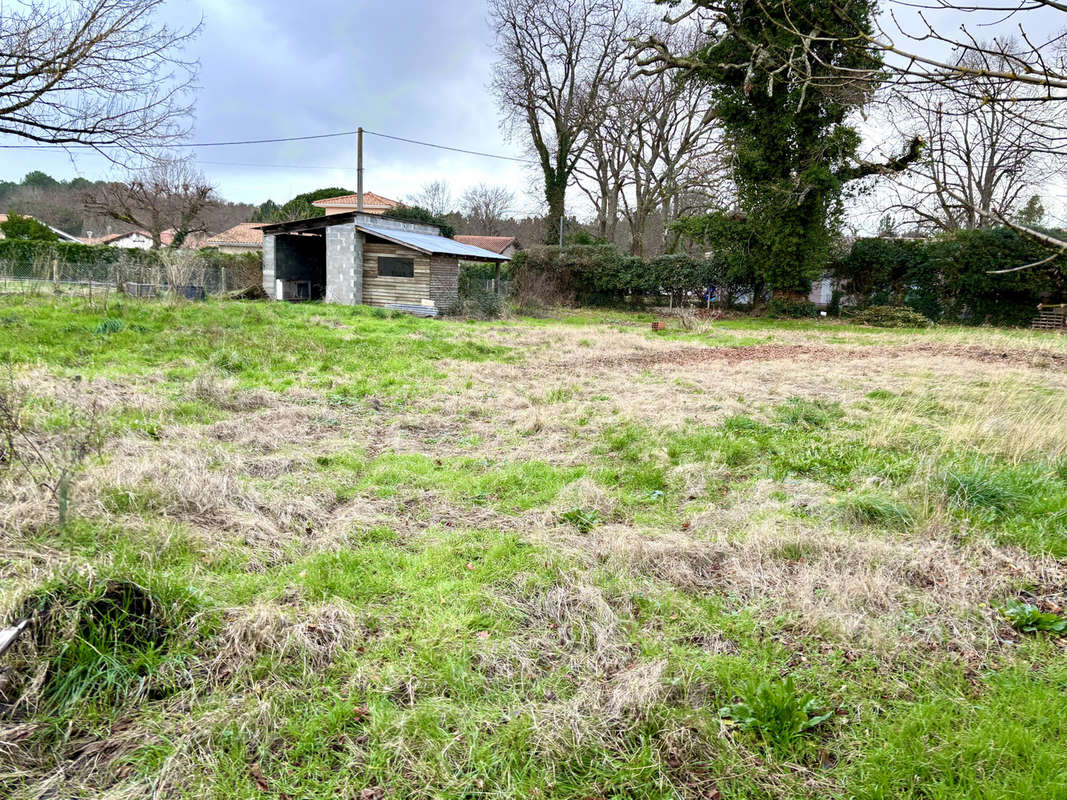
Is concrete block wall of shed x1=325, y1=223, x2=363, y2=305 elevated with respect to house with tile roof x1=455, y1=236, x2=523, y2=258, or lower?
lower

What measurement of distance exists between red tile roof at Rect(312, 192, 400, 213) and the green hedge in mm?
33462

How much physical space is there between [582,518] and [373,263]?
2125 cm

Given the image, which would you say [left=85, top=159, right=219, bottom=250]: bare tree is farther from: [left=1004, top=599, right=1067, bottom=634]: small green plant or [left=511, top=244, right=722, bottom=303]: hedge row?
[left=1004, top=599, right=1067, bottom=634]: small green plant

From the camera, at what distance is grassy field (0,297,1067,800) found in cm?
214

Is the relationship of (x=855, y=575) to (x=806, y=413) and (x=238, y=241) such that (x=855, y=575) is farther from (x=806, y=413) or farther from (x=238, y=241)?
(x=238, y=241)

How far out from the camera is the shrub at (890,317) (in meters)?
22.6

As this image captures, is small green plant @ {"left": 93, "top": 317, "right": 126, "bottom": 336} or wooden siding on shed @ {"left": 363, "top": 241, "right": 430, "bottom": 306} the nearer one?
small green plant @ {"left": 93, "top": 317, "right": 126, "bottom": 336}

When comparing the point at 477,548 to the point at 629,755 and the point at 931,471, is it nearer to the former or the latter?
the point at 629,755

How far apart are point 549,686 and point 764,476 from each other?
3240 mm

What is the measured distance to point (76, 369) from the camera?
8.12 metres

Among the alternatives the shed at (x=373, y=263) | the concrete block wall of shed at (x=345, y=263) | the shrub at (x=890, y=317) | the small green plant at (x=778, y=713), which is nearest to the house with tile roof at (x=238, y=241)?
the shed at (x=373, y=263)

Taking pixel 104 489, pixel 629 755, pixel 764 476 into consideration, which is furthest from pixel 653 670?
pixel 104 489

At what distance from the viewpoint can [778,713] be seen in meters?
2.33

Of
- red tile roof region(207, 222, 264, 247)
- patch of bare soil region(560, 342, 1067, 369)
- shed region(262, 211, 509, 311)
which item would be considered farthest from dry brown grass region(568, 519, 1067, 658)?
red tile roof region(207, 222, 264, 247)
